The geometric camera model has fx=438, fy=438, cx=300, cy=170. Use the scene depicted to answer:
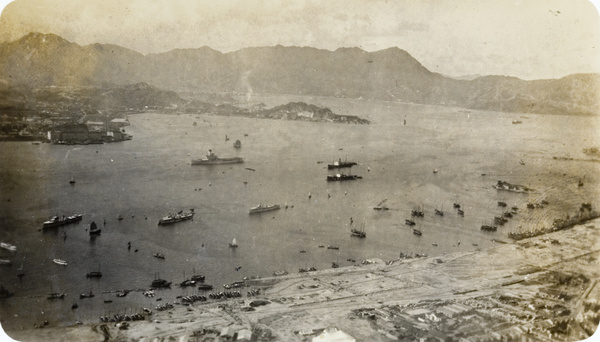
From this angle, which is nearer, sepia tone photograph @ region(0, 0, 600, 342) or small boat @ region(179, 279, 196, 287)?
sepia tone photograph @ region(0, 0, 600, 342)

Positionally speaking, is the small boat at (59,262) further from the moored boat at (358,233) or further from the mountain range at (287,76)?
the moored boat at (358,233)

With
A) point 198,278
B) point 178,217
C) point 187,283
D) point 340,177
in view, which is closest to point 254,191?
point 178,217

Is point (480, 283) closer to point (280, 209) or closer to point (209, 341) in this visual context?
point (280, 209)

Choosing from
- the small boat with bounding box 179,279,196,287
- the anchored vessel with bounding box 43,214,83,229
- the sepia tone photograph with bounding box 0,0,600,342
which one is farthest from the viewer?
the small boat with bounding box 179,279,196,287

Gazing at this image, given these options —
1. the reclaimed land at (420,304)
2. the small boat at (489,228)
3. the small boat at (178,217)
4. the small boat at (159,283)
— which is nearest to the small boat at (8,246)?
the reclaimed land at (420,304)

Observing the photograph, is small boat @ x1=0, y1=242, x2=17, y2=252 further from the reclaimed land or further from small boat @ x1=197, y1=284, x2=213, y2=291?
small boat @ x1=197, y1=284, x2=213, y2=291

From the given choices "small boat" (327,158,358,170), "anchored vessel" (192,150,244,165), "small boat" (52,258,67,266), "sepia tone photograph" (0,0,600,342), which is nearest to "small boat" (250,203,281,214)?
"sepia tone photograph" (0,0,600,342)

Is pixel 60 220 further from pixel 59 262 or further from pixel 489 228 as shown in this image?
pixel 489 228
